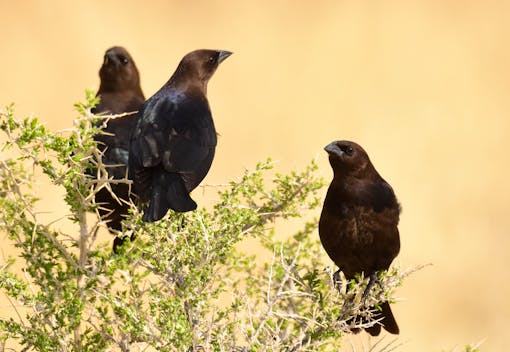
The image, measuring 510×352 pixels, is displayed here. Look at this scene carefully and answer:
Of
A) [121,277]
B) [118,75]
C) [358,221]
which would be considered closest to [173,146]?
[358,221]

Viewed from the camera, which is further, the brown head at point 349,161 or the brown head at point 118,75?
the brown head at point 118,75

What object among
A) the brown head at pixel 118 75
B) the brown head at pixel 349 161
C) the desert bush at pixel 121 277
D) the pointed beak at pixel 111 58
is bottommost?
the desert bush at pixel 121 277

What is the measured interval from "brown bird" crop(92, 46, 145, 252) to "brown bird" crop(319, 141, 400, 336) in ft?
4.44

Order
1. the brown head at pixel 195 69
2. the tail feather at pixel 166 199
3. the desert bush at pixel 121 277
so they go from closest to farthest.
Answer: the desert bush at pixel 121 277 → the tail feather at pixel 166 199 → the brown head at pixel 195 69

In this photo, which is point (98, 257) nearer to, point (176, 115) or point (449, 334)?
point (176, 115)

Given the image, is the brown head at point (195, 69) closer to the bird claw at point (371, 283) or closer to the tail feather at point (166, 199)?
the tail feather at point (166, 199)

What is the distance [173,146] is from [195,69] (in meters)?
0.78

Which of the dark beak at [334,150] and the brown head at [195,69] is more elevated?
the brown head at [195,69]

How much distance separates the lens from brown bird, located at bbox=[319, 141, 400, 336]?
4234 mm

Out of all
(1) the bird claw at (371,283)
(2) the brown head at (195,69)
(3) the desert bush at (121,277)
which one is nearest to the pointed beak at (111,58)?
(2) the brown head at (195,69)

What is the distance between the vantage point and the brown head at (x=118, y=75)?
5898 mm

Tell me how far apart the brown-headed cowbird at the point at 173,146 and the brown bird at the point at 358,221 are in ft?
2.06

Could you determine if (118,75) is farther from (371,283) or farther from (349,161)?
(371,283)

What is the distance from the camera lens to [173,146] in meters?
4.57
